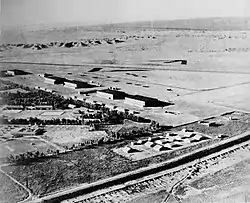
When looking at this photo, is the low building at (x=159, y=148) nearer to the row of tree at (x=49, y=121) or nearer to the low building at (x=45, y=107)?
the row of tree at (x=49, y=121)

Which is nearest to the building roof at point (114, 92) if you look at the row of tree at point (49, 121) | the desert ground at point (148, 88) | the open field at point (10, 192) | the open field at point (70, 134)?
the desert ground at point (148, 88)

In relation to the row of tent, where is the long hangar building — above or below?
below

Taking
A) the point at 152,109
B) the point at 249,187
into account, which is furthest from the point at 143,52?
the point at 249,187

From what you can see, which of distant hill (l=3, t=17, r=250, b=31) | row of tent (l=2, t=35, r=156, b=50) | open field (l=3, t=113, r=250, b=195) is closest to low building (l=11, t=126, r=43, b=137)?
open field (l=3, t=113, r=250, b=195)

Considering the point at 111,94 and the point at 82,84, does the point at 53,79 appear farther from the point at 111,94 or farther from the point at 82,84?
the point at 111,94

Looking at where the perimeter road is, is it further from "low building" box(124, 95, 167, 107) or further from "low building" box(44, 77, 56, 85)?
"low building" box(44, 77, 56, 85)

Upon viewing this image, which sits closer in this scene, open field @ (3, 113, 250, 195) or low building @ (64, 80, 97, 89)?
open field @ (3, 113, 250, 195)

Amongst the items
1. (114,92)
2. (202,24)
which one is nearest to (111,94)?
(114,92)
